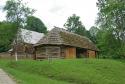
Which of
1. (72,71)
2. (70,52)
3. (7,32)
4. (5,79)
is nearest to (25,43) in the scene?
(7,32)

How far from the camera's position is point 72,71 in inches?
1654

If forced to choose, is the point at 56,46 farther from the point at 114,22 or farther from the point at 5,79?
the point at 5,79

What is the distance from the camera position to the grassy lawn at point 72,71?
129 feet

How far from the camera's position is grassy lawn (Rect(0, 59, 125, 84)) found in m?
39.4

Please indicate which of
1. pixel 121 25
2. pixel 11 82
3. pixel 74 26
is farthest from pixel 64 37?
pixel 74 26

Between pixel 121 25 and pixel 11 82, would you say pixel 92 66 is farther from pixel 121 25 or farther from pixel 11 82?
pixel 121 25

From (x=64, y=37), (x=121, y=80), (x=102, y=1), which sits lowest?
(x=121, y=80)

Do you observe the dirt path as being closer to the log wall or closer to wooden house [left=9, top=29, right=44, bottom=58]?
wooden house [left=9, top=29, right=44, bottom=58]

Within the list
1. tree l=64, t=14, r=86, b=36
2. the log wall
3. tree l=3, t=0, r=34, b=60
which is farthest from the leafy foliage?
tree l=64, t=14, r=86, b=36

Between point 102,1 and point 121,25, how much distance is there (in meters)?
12.0

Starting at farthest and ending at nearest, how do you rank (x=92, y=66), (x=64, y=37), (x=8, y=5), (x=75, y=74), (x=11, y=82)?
(x=64, y=37) → (x=8, y=5) → (x=92, y=66) → (x=75, y=74) → (x=11, y=82)

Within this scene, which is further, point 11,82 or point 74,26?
point 74,26

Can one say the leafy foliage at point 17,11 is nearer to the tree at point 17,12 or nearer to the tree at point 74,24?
the tree at point 17,12

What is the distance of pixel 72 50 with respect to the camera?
234 ft
